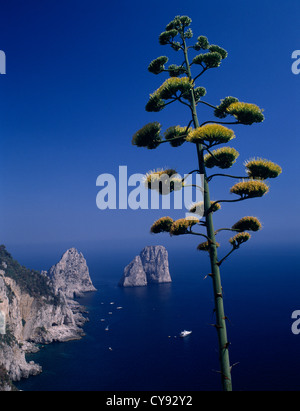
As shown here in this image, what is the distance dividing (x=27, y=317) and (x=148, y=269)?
91.0m

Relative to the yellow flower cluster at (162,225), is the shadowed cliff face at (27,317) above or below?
below

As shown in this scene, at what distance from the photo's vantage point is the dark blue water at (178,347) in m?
51.9

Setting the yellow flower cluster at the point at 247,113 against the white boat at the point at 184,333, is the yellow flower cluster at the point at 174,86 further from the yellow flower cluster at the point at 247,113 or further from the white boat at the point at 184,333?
the white boat at the point at 184,333

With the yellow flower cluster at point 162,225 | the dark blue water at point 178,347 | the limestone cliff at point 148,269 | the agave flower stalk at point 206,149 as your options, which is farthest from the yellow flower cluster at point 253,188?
the limestone cliff at point 148,269

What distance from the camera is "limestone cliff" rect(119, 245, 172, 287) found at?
155 m

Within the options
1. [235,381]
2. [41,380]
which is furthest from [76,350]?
[235,381]

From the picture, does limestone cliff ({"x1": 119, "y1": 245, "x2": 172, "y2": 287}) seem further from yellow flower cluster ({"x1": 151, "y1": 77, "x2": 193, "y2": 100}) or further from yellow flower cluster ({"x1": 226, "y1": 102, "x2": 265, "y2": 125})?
yellow flower cluster ({"x1": 226, "y1": 102, "x2": 265, "y2": 125})

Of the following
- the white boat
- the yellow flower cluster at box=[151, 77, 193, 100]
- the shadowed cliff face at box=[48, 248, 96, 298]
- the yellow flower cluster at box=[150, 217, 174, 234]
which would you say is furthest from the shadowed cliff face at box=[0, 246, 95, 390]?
the yellow flower cluster at box=[151, 77, 193, 100]

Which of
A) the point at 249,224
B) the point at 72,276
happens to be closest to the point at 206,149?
the point at 249,224

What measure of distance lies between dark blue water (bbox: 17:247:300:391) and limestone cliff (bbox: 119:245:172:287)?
3607 cm

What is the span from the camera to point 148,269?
549 feet

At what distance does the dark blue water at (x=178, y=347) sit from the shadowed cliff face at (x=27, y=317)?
4018 mm

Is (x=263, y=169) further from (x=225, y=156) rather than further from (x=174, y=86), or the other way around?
(x=174, y=86)

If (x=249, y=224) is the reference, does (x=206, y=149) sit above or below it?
above
